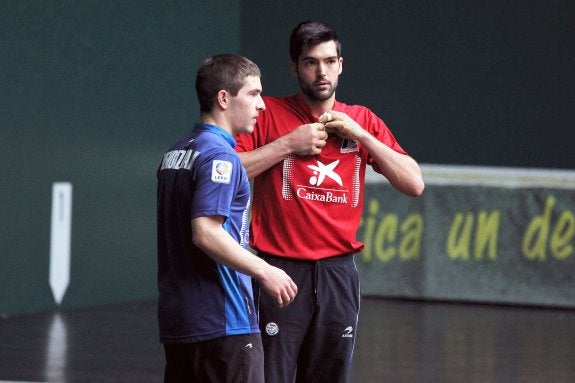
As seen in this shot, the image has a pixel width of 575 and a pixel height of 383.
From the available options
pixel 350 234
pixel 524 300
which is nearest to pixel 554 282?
pixel 524 300

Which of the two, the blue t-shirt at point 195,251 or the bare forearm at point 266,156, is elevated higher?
the bare forearm at point 266,156

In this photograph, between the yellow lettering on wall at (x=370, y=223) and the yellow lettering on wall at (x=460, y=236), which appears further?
the yellow lettering on wall at (x=370, y=223)

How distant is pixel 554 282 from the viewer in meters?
11.2

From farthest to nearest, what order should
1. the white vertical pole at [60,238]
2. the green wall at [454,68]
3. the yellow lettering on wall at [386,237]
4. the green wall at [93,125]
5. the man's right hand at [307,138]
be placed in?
the green wall at [454,68]
the yellow lettering on wall at [386,237]
the white vertical pole at [60,238]
the green wall at [93,125]
the man's right hand at [307,138]

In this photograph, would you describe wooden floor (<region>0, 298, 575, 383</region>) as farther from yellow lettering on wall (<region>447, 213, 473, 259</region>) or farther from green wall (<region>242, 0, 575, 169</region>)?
green wall (<region>242, 0, 575, 169</region>)

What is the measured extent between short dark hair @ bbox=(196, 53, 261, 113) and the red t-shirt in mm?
756

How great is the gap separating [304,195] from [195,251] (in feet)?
3.09

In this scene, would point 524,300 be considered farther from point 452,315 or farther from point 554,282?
point 452,315

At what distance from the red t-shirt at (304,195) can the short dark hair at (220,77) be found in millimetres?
756

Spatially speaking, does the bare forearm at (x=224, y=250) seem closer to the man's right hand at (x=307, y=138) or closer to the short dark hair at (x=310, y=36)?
the man's right hand at (x=307, y=138)

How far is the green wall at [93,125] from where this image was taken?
32.4 feet

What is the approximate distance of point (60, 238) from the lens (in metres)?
10.3

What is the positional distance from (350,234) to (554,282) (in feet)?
22.5

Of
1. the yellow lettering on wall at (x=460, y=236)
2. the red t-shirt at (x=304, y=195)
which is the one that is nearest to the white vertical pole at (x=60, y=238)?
the yellow lettering on wall at (x=460, y=236)
